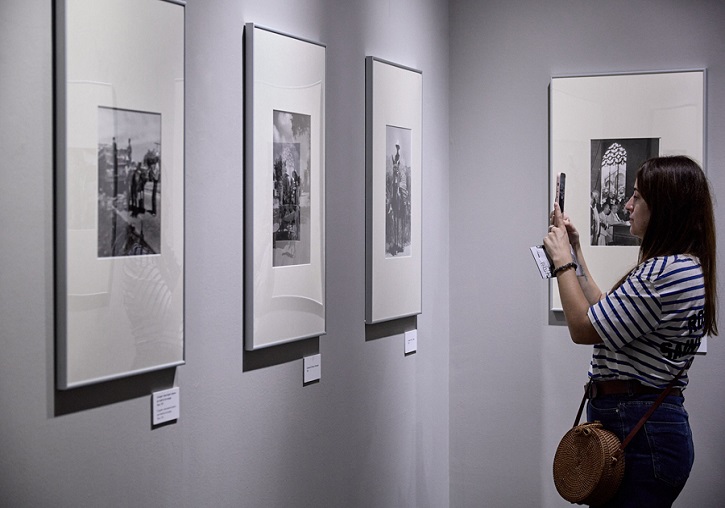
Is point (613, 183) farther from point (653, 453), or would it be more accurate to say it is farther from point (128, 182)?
point (128, 182)

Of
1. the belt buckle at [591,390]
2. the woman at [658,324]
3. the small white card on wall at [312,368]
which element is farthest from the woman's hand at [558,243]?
the small white card on wall at [312,368]

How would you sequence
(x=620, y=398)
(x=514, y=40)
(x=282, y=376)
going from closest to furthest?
1. (x=620, y=398)
2. (x=282, y=376)
3. (x=514, y=40)

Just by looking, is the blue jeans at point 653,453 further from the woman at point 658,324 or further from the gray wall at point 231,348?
the gray wall at point 231,348

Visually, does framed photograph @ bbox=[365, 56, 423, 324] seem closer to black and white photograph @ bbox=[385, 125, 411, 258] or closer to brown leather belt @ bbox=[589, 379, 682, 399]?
black and white photograph @ bbox=[385, 125, 411, 258]

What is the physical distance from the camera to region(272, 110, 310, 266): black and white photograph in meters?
2.98

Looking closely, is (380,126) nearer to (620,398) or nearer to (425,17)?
(425,17)

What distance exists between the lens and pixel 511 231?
4477 mm

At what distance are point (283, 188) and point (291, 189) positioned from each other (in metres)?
0.05

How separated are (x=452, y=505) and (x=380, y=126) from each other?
7.13 ft

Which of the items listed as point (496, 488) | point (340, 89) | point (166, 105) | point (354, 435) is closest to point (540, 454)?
point (496, 488)

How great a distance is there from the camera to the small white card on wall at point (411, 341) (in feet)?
13.3

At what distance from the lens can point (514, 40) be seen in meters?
4.45

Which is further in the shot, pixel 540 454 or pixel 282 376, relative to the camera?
pixel 540 454

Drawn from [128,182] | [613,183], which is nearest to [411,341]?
[613,183]
